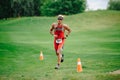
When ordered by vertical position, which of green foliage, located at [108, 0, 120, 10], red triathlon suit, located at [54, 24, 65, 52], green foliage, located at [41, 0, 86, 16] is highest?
red triathlon suit, located at [54, 24, 65, 52]

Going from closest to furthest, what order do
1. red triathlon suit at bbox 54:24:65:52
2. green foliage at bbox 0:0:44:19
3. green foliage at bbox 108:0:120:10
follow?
red triathlon suit at bbox 54:24:65:52 → green foliage at bbox 0:0:44:19 → green foliage at bbox 108:0:120:10

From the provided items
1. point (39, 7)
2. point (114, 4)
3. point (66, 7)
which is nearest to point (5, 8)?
point (39, 7)

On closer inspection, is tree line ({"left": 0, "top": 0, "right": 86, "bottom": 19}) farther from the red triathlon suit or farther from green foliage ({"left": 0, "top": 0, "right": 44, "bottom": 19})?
the red triathlon suit

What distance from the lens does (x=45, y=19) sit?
6644cm

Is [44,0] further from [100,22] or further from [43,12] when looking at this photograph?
[100,22]

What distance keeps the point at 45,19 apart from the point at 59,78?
5680 centimetres

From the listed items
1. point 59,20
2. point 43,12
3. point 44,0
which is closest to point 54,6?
point 43,12

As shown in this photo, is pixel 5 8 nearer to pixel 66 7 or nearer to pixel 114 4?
pixel 66 7

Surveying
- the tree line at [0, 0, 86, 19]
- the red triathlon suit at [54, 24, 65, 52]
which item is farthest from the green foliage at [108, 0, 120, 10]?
the red triathlon suit at [54, 24, 65, 52]

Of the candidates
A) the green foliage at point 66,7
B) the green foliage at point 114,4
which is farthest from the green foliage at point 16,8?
the green foliage at point 114,4

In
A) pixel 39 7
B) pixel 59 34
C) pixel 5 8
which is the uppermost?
pixel 59 34

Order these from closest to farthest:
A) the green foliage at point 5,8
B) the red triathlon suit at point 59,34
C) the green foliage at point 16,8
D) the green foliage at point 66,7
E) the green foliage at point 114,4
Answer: the red triathlon suit at point 59,34 → the green foliage at point 16,8 → the green foliage at point 5,8 → the green foliage at point 66,7 → the green foliage at point 114,4

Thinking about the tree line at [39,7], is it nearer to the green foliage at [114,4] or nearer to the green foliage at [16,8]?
the green foliage at [16,8]

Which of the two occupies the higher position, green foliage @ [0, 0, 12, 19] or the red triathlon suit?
the red triathlon suit
